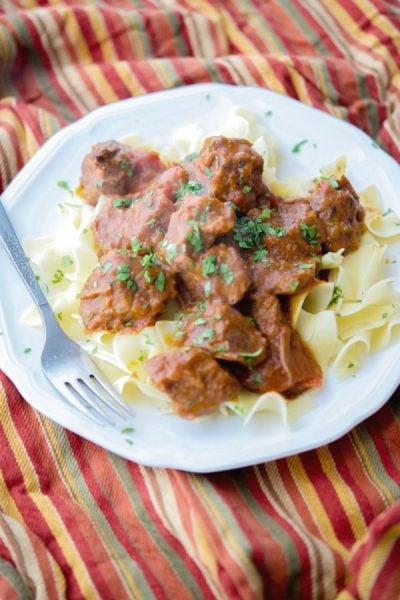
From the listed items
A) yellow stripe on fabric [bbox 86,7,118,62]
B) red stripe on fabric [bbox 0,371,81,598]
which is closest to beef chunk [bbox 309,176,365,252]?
red stripe on fabric [bbox 0,371,81,598]

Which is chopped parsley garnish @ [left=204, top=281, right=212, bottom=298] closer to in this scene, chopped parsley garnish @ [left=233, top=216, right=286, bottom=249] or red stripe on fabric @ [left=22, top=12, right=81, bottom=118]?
chopped parsley garnish @ [left=233, top=216, right=286, bottom=249]

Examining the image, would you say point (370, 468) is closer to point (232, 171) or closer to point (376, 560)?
point (376, 560)

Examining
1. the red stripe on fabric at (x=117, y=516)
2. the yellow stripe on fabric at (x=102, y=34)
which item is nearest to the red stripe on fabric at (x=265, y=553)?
the red stripe on fabric at (x=117, y=516)

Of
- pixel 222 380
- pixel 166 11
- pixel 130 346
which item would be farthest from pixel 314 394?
pixel 166 11

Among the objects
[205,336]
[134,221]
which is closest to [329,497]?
[205,336]

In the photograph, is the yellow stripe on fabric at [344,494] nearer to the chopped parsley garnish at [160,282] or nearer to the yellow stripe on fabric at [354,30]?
the chopped parsley garnish at [160,282]

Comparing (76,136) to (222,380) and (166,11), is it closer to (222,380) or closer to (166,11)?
(166,11)

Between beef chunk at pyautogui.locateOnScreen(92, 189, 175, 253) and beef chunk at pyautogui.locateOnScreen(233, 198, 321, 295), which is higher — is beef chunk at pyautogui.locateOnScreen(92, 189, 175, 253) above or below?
above
